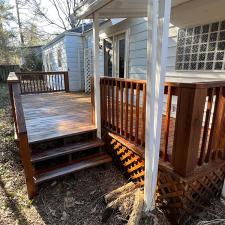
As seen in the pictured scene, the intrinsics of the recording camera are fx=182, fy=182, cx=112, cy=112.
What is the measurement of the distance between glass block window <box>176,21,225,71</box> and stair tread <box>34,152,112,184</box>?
7.55 ft

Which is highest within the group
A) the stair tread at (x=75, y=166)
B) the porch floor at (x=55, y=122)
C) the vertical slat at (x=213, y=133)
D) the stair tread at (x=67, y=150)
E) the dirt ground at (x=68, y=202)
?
the vertical slat at (x=213, y=133)

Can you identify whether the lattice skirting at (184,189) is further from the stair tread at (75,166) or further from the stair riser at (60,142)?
the stair riser at (60,142)

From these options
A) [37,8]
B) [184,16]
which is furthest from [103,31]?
[37,8]

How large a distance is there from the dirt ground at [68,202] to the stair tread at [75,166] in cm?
16

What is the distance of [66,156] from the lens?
3.06 metres

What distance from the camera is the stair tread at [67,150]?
2.71 m

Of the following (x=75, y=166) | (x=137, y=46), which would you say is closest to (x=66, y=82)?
(x=137, y=46)

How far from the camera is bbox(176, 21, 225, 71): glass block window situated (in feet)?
9.59

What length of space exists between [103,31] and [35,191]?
5405 millimetres

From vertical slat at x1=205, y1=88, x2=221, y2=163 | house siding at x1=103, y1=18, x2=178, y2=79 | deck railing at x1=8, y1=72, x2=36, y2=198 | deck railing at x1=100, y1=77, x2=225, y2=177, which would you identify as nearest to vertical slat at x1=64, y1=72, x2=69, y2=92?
house siding at x1=103, y1=18, x2=178, y2=79

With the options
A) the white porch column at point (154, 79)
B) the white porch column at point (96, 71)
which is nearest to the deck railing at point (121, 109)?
the white porch column at point (96, 71)

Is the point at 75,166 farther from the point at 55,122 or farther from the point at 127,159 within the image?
A: the point at 55,122

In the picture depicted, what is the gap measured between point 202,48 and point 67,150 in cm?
289

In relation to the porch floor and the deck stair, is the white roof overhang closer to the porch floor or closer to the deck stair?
the porch floor
